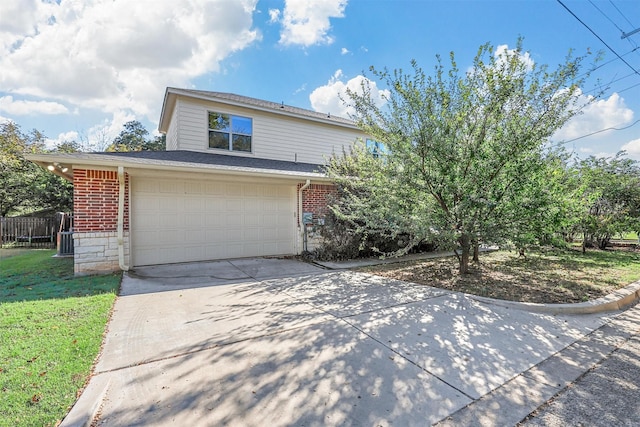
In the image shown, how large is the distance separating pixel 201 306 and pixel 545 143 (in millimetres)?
6053

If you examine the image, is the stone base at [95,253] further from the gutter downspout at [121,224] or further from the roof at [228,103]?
the roof at [228,103]

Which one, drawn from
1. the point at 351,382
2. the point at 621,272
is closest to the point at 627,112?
the point at 621,272

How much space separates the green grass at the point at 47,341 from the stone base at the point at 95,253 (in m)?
0.45

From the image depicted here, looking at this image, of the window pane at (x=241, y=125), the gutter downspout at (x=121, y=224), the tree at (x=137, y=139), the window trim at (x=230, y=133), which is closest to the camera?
the gutter downspout at (x=121, y=224)

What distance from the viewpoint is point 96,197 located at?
6375 mm

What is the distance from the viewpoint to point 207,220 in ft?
26.0

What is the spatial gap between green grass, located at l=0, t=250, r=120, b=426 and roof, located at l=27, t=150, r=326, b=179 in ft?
7.88

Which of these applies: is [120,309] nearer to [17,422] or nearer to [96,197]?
[17,422]

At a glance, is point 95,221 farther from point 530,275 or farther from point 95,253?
point 530,275

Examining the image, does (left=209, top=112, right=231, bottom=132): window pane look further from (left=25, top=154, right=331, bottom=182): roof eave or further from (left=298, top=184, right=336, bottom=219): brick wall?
(left=298, top=184, right=336, bottom=219): brick wall

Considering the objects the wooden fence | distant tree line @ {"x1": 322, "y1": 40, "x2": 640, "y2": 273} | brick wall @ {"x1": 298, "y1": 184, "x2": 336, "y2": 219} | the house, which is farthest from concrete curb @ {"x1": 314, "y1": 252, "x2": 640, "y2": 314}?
the wooden fence

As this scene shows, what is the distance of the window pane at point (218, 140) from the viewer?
9.63 m

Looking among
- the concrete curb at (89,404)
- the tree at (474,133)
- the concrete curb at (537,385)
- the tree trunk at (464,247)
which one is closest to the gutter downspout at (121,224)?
the concrete curb at (89,404)

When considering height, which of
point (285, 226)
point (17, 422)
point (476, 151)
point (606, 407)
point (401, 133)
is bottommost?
point (606, 407)
